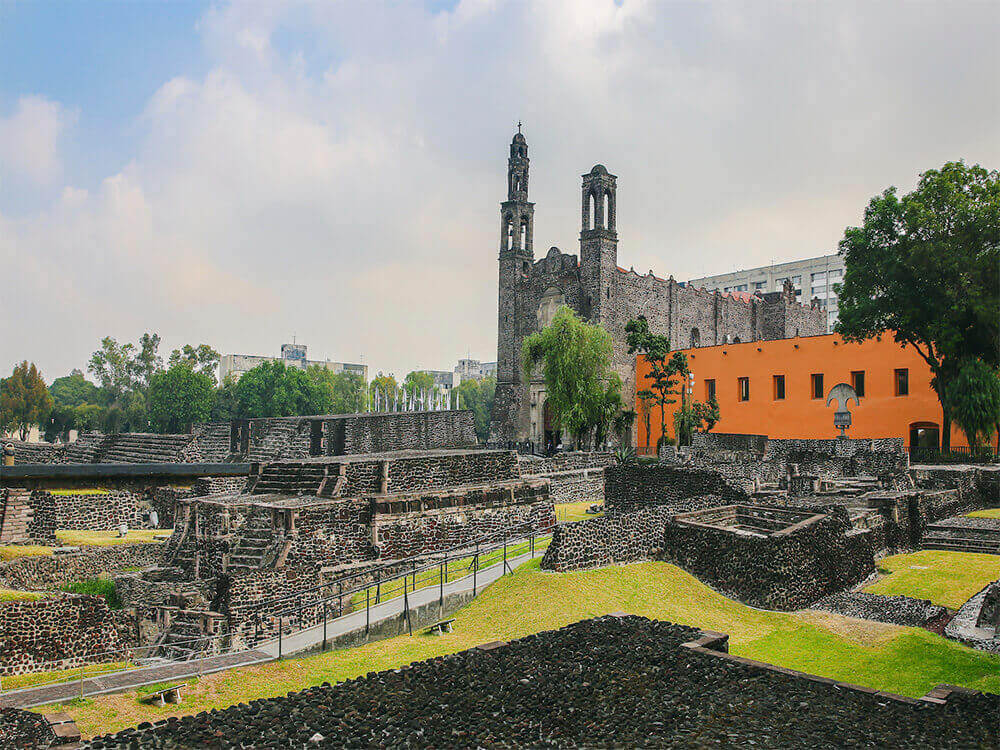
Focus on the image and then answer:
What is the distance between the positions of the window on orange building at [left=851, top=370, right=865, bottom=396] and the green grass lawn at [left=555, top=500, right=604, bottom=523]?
13.2 metres

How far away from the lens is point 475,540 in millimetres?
17328

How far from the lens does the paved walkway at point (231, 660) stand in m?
9.34

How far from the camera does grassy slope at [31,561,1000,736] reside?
30.6ft

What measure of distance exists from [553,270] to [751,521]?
29.0 metres

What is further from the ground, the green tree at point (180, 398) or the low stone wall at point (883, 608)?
the green tree at point (180, 398)

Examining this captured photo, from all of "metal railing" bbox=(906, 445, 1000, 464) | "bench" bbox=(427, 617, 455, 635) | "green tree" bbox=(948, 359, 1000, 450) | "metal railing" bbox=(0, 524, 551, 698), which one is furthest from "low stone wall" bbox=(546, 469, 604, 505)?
"bench" bbox=(427, 617, 455, 635)

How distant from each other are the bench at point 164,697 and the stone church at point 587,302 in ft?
106

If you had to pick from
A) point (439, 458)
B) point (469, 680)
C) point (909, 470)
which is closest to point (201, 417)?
point (439, 458)

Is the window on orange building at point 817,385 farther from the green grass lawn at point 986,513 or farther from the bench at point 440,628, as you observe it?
the bench at point 440,628

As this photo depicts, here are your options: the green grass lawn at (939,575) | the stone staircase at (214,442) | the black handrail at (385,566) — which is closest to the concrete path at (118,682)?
the black handrail at (385,566)

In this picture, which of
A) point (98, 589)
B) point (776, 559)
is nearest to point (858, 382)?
point (776, 559)

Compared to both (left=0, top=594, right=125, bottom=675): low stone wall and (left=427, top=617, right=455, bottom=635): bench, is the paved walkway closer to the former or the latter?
(left=427, top=617, right=455, bottom=635): bench

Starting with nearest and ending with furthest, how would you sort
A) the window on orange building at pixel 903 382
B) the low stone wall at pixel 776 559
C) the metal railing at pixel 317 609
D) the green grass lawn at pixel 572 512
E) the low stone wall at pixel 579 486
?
the metal railing at pixel 317 609 < the low stone wall at pixel 776 559 < the green grass lawn at pixel 572 512 < the low stone wall at pixel 579 486 < the window on orange building at pixel 903 382

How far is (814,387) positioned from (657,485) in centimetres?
1312
